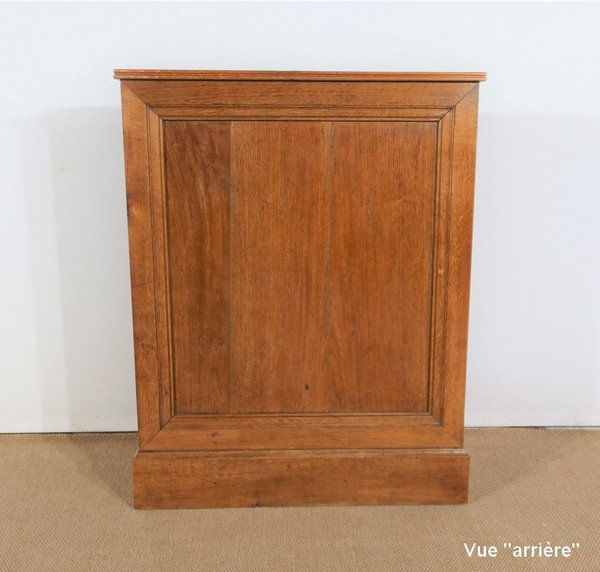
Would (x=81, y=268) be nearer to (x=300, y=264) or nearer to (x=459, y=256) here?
(x=300, y=264)

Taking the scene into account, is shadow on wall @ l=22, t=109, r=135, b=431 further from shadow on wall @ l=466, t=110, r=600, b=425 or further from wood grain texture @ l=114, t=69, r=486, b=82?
shadow on wall @ l=466, t=110, r=600, b=425

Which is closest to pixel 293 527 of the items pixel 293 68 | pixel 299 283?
pixel 299 283

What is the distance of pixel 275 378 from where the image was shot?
5.61 ft

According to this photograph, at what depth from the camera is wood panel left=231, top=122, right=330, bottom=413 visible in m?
1.60

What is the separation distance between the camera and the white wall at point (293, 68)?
202 cm

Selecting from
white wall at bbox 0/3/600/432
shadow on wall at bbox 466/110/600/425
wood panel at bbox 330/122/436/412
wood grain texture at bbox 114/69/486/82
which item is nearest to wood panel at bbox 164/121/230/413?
wood grain texture at bbox 114/69/486/82

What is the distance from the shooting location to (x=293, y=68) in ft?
6.66

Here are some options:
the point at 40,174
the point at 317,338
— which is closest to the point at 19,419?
the point at 40,174

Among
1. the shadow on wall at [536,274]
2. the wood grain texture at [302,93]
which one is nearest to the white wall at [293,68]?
the shadow on wall at [536,274]

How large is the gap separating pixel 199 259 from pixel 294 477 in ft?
2.11

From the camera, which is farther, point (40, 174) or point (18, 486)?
point (40, 174)

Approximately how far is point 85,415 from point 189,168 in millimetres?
1092

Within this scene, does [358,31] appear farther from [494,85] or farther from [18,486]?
[18,486]

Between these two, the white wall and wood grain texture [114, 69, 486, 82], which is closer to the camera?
wood grain texture [114, 69, 486, 82]
